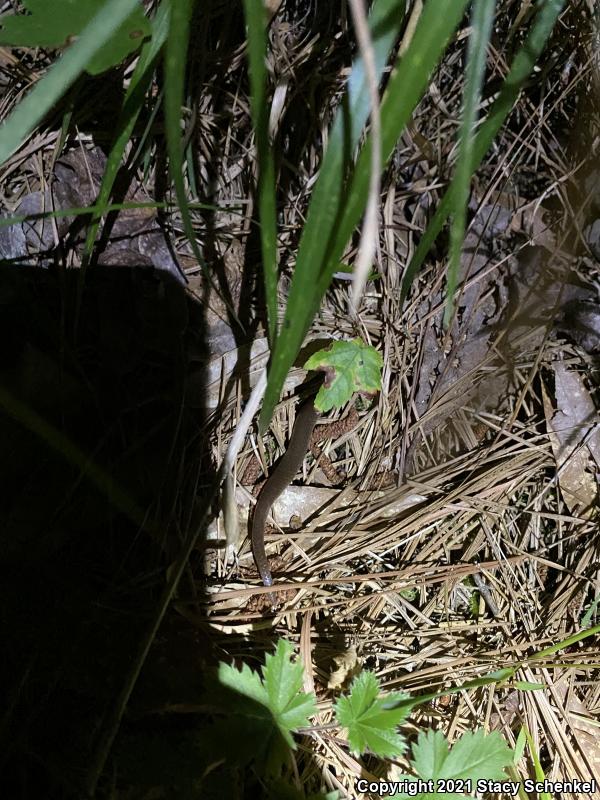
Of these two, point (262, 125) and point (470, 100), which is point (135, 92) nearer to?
point (262, 125)

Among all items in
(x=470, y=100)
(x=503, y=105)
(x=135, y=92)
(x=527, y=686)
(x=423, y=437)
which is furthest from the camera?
(x=423, y=437)

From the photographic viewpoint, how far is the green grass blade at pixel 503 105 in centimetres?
92

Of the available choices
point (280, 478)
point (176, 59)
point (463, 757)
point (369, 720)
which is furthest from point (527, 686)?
point (176, 59)

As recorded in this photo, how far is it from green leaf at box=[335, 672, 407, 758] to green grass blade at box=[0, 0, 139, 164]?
1190 mm

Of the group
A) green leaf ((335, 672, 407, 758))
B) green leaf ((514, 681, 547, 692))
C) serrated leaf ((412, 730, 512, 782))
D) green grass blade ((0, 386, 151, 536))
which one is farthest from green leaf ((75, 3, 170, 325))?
green leaf ((514, 681, 547, 692))

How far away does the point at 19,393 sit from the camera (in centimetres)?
151

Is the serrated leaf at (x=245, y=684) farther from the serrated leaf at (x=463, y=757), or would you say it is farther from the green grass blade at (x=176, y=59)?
the green grass blade at (x=176, y=59)

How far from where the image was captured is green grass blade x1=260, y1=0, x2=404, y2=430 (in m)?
0.80

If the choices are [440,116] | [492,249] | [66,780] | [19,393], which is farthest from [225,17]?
[66,780]

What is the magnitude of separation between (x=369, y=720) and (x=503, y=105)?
123 centimetres

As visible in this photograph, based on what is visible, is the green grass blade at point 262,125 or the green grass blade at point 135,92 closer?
the green grass blade at point 262,125

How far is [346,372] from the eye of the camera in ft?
→ 5.07

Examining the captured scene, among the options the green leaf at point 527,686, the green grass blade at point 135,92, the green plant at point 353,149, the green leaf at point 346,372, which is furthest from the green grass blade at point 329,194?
the green leaf at point 527,686

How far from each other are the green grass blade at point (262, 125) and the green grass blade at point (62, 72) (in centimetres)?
17
